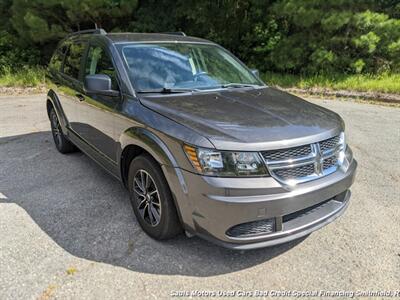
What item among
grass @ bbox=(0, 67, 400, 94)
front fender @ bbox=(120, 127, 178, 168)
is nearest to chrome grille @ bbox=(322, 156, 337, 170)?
front fender @ bbox=(120, 127, 178, 168)

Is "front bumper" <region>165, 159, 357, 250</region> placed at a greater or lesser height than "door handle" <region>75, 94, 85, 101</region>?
lesser

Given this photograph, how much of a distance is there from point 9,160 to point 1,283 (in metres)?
2.92

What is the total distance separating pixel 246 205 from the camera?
7.43 feet

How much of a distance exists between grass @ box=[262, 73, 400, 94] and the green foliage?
35cm

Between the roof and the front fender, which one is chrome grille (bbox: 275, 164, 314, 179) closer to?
the front fender

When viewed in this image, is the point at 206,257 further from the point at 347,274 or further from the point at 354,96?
the point at 354,96

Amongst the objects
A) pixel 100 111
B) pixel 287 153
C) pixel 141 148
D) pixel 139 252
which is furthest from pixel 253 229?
pixel 100 111

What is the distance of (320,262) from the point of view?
266 cm

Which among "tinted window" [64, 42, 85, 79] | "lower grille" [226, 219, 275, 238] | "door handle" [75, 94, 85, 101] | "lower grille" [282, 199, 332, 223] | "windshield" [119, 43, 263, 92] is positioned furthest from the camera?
"tinted window" [64, 42, 85, 79]

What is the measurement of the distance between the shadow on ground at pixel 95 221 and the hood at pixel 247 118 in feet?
3.25

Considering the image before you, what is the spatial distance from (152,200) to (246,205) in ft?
3.13

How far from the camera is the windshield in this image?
10.6 ft

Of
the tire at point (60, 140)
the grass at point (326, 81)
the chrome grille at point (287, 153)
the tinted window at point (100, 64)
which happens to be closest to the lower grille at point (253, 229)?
the chrome grille at point (287, 153)

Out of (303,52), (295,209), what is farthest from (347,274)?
(303,52)
